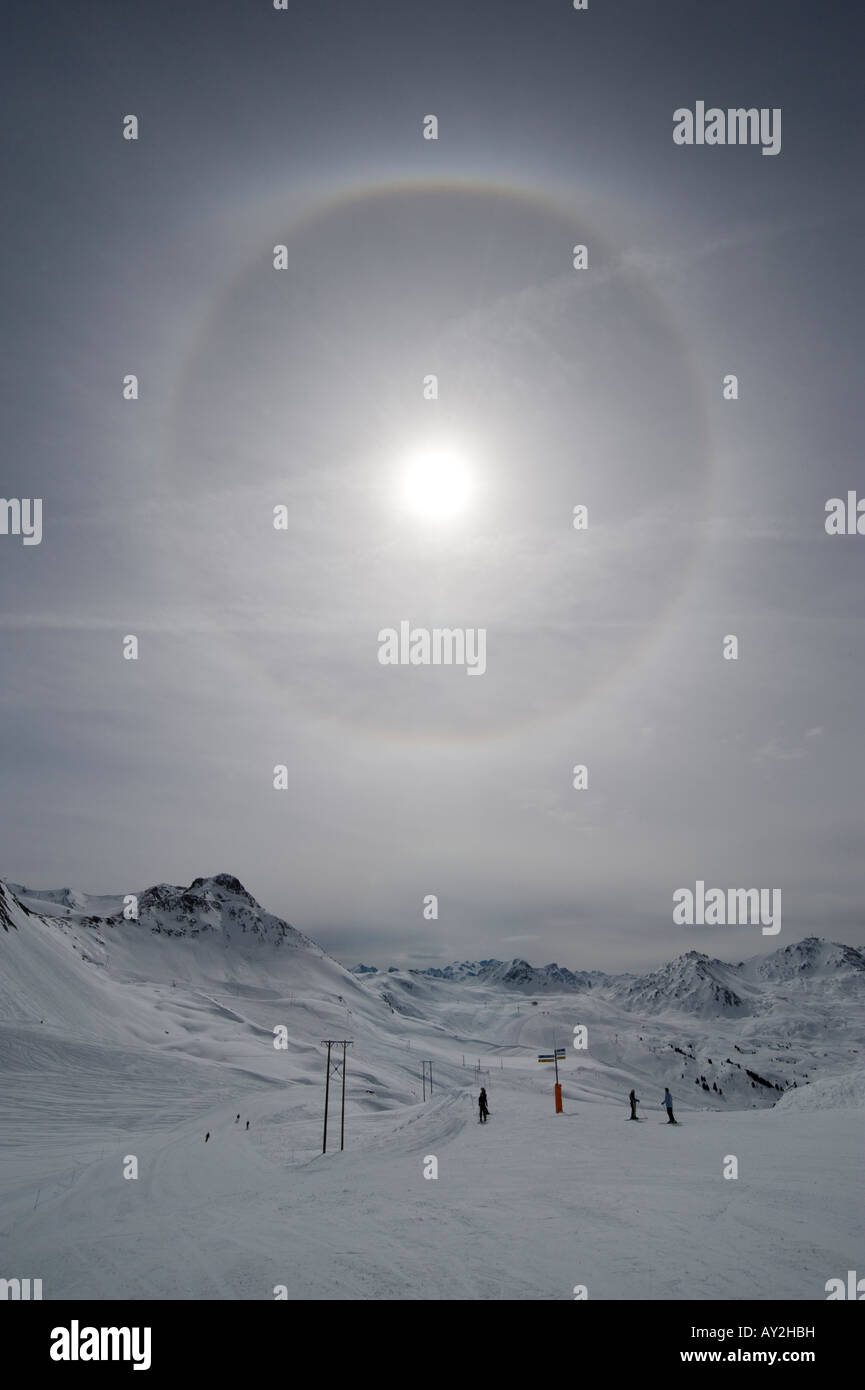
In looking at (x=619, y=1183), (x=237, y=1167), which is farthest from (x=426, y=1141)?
(x=619, y=1183)

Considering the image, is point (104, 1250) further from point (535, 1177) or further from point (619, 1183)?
point (619, 1183)

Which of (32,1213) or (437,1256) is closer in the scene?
(437,1256)

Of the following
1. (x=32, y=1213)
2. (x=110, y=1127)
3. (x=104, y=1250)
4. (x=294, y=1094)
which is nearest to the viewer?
(x=104, y=1250)

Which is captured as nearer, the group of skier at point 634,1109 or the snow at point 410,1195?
the snow at point 410,1195

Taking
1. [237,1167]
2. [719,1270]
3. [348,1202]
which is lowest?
[237,1167]

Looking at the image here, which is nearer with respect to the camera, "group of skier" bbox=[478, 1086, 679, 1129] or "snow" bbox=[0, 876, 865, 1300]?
"snow" bbox=[0, 876, 865, 1300]

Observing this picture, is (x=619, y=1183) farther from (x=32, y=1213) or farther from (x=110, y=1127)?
(x=110, y=1127)

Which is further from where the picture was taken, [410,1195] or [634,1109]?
[634,1109]

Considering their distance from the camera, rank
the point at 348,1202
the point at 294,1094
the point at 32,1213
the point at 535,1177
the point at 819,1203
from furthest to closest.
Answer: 1. the point at 294,1094
2. the point at 32,1213
3. the point at 535,1177
4. the point at 348,1202
5. the point at 819,1203

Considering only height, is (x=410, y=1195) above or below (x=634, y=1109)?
above
